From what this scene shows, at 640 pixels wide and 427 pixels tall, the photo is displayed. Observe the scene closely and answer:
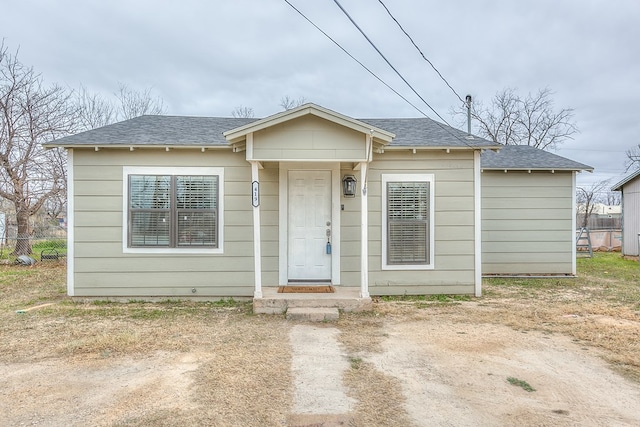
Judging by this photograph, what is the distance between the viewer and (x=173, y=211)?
6379mm

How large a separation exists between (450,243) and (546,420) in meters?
4.26

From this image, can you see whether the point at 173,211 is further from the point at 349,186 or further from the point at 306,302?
the point at 349,186

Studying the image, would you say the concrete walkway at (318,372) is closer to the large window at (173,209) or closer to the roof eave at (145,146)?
the large window at (173,209)

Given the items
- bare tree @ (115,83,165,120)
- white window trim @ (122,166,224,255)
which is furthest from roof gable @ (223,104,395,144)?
bare tree @ (115,83,165,120)

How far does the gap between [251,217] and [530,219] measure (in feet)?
21.8

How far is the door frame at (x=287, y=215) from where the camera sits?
6449mm

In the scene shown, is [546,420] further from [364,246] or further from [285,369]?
[364,246]

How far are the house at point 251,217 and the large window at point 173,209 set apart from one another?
0.06 ft

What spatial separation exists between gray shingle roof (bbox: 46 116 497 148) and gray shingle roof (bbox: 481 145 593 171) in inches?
82.7

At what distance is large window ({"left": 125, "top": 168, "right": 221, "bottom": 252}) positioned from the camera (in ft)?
20.9

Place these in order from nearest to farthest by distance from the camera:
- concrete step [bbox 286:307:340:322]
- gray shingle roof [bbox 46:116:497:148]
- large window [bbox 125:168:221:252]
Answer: concrete step [bbox 286:307:340:322], gray shingle roof [bbox 46:116:497:148], large window [bbox 125:168:221:252]

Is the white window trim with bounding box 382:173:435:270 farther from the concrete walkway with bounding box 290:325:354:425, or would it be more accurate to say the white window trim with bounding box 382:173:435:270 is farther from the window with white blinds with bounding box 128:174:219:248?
the window with white blinds with bounding box 128:174:219:248

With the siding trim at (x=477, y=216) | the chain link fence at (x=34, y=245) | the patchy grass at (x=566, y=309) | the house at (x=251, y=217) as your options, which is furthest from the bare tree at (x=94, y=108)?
the patchy grass at (x=566, y=309)

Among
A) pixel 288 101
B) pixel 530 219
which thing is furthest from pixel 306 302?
pixel 288 101
